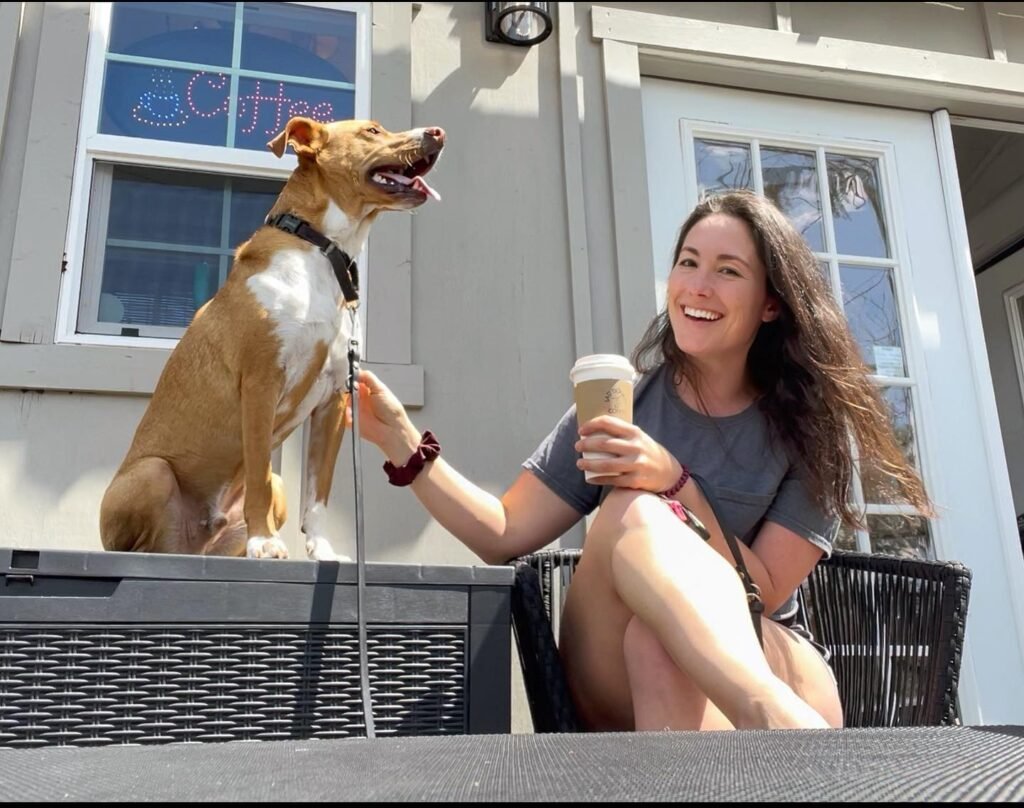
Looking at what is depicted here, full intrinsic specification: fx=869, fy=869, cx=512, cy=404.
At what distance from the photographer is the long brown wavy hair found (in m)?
1.66

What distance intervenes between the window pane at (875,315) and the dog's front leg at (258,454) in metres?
2.55

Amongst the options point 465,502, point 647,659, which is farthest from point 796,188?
point 647,659

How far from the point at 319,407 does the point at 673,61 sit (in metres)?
2.26

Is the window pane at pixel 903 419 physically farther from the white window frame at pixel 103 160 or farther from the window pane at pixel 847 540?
the white window frame at pixel 103 160

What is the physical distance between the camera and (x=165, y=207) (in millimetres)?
2826

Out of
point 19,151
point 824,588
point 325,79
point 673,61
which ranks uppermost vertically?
point 673,61

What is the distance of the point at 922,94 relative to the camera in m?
3.63

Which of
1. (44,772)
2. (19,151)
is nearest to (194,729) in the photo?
(44,772)

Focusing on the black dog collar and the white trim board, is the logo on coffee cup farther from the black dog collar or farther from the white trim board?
the white trim board

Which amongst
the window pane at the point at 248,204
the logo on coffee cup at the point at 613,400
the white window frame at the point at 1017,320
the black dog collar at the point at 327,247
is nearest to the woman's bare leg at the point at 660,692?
the logo on coffee cup at the point at 613,400

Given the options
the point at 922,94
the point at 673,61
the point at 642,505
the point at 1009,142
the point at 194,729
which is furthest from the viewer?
the point at 1009,142

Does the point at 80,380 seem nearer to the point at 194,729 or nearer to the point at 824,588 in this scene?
the point at 194,729

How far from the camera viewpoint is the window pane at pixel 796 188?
3.50 metres

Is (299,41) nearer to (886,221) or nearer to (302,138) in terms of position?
(302,138)
